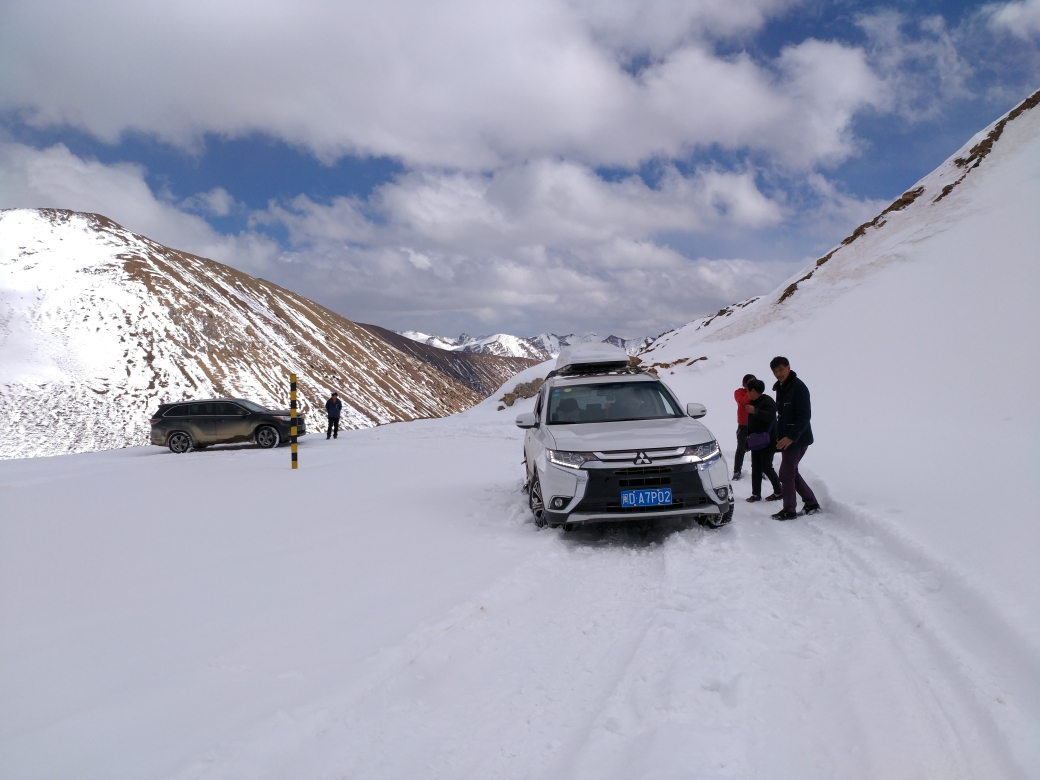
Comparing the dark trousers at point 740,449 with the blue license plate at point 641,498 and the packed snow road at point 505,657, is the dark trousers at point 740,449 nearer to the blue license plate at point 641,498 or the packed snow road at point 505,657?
the packed snow road at point 505,657

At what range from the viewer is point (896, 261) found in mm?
24281

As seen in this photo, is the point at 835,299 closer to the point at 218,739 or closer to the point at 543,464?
the point at 543,464

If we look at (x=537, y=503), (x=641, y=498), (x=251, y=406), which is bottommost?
(x=537, y=503)

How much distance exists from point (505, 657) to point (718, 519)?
11.4 ft

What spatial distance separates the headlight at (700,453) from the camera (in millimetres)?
6031

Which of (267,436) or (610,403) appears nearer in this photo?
(610,403)

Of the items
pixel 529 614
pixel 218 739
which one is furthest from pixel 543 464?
pixel 218 739

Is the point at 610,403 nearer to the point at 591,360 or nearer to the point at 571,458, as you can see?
the point at 571,458

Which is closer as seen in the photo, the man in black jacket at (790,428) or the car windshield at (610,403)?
the man in black jacket at (790,428)

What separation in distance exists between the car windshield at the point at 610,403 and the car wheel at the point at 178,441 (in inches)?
652

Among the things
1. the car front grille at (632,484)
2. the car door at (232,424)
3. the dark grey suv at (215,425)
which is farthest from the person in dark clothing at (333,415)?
the car front grille at (632,484)

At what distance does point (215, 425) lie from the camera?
19984mm

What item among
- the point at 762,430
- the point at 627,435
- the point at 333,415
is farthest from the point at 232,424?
the point at 762,430

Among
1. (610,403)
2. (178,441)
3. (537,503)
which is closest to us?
(537,503)
